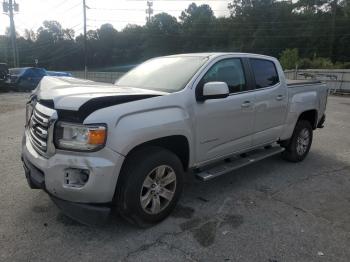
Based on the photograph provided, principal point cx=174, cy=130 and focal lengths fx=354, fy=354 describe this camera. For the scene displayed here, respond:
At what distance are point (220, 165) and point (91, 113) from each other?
2.10 meters

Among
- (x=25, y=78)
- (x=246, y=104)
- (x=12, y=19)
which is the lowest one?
(x=25, y=78)

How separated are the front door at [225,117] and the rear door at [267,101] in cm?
21

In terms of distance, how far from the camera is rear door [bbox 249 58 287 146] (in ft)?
16.6

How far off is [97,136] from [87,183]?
44 cm

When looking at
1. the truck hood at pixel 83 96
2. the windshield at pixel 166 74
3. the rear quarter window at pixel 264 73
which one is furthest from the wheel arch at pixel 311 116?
the truck hood at pixel 83 96

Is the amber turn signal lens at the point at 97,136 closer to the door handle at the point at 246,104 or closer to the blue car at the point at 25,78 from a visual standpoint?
the door handle at the point at 246,104

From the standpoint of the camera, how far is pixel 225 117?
14.4ft

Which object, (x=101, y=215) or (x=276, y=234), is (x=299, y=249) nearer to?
(x=276, y=234)

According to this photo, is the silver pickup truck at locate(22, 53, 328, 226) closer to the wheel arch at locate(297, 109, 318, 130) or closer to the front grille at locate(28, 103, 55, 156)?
the front grille at locate(28, 103, 55, 156)

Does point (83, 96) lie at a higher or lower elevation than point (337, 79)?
higher

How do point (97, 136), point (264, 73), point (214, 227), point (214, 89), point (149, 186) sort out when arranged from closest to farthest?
point (97, 136) < point (149, 186) < point (214, 227) < point (214, 89) < point (264, 73)

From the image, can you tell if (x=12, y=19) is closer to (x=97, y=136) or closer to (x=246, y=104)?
(x=246, y=104)

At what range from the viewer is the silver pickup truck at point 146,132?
320 cm

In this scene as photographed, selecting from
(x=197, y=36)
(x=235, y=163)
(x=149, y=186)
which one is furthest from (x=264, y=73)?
(x=197, y=36)
